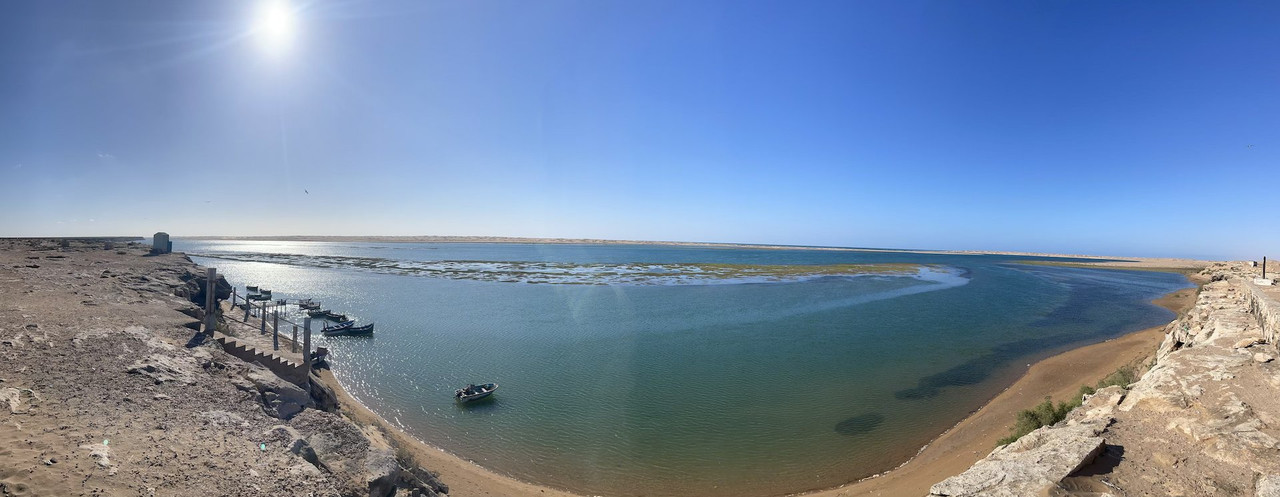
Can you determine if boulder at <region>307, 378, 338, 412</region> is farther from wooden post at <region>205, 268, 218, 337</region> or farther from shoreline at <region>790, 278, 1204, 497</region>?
shoreline at <region>790, 278, 1204, 497</region>

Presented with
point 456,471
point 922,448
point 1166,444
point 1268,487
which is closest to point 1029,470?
point 1268,487

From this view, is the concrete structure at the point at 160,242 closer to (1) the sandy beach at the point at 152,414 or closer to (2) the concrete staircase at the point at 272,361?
(1) the sandy beach at the point at 152,414

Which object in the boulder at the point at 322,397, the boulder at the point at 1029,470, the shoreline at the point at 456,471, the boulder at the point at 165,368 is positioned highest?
the boulder at the point at 165,368

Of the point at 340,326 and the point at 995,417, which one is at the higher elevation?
the point at 340,326

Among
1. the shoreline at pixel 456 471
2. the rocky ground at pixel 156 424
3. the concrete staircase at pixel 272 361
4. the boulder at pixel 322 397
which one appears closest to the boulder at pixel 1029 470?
the shoreline at pixel 456 471

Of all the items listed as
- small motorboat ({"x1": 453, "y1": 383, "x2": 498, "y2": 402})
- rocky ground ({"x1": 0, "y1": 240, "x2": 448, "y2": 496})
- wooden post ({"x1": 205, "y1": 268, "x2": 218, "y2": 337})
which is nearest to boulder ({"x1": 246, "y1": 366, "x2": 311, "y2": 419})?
rocky ground ({"x1": 0, "y1": 240, "x2": 448, "y2": 496})

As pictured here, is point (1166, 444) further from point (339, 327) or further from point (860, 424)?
point (339, 327)
